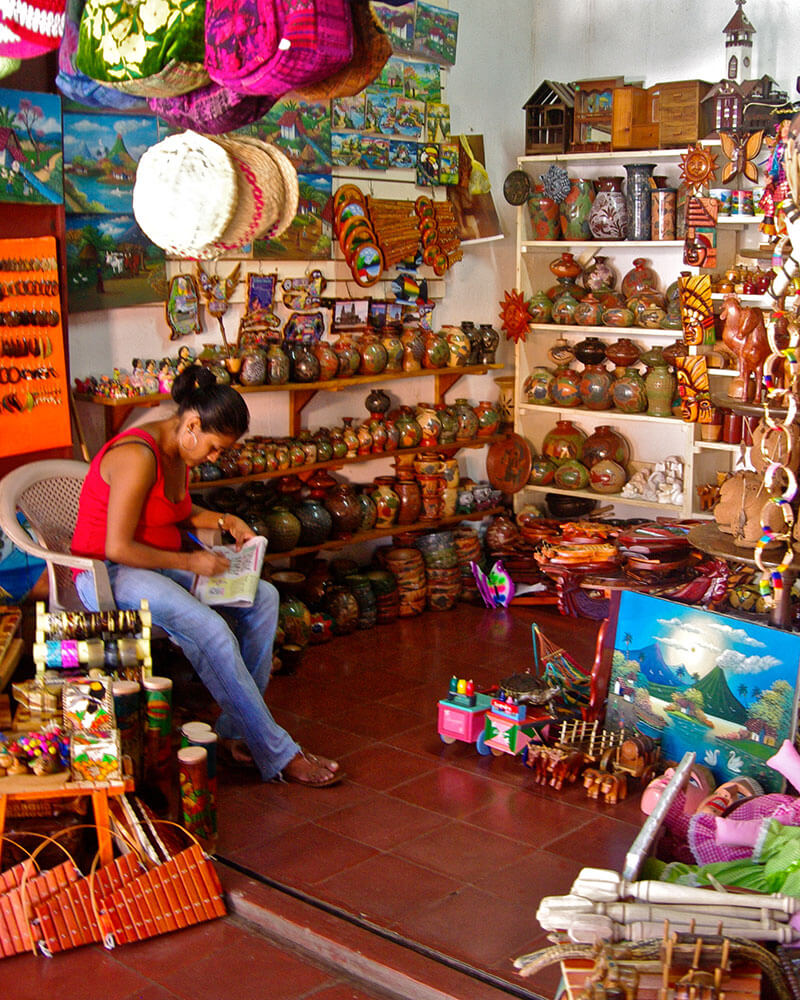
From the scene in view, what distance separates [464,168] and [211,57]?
14.6 feet

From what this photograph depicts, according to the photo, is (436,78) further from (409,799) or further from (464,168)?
(409,799)

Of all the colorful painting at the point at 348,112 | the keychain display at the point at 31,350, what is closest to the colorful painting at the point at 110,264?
the keychain display at the point at 31,350

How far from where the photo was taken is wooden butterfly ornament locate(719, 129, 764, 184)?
5082 millimetres

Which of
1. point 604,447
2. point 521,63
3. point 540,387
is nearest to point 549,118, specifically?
point 521,63

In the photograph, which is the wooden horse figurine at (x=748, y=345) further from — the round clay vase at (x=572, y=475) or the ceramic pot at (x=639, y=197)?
the round clay vase at (x=572, y=475)

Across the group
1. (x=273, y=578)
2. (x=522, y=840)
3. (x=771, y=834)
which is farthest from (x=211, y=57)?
(x=273, y=578)

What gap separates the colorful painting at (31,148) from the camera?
4066 mm

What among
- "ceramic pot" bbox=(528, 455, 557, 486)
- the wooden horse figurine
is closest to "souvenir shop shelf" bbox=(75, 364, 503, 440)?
"ceramic pot" bbox=(528, 455, 557, 486)

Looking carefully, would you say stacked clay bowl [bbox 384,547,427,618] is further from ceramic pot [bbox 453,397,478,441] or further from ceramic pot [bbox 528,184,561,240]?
ceramic pot [bbox 528,184,561,240]

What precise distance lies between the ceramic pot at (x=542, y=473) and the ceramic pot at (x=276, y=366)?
1731mm

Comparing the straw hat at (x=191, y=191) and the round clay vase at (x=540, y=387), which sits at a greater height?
the straw hat at (x=191, y=191)

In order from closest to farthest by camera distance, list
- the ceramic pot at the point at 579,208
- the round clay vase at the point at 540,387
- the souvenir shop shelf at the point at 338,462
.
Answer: the souvenir shop shelf at the point at 338,462, the ceramic pot at the point at 579,208, the round clay vase at the point at 540,387

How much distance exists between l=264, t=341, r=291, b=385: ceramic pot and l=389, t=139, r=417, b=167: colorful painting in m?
1.33

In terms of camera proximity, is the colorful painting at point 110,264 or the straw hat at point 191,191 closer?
the straw hat at point 191,191
